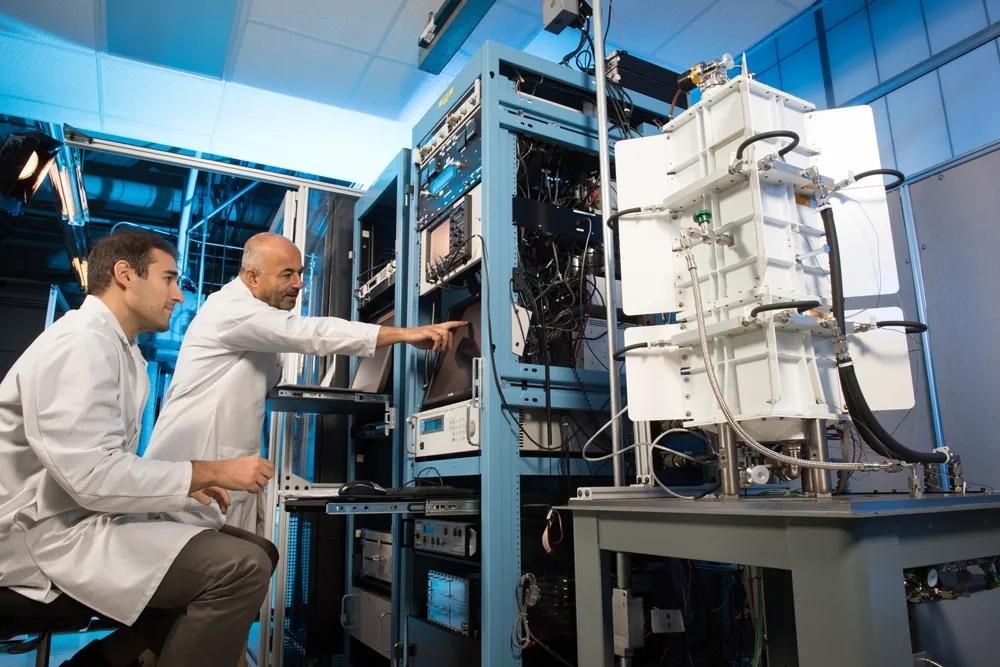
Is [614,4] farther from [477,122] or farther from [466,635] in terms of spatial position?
[466,635]

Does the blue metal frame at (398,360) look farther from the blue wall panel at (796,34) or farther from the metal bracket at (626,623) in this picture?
the blue wall panel at (796,34)

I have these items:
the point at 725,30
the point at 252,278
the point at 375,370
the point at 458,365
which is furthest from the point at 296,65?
the point at 458,365

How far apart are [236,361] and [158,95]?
103 inches

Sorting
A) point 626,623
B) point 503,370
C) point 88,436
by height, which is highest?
point 503,370

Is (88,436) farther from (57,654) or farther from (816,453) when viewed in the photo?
(57,654)

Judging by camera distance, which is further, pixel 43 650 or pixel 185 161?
pixel 185 161

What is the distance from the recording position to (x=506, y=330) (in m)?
1.91

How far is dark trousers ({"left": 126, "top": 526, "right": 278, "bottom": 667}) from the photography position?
135 cm

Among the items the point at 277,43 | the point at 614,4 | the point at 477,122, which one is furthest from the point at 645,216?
the point at 277,43

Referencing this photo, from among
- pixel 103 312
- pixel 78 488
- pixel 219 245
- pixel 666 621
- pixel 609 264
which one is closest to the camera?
pixel 78 488

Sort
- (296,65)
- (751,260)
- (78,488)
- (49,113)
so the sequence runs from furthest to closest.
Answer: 1. (49,113)
2. (296,65)
3. (751,260)
4. (78,488)

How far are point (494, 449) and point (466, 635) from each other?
1.91 ft

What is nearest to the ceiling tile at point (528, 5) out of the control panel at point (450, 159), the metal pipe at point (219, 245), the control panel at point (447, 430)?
the control panel at point (450, 159)

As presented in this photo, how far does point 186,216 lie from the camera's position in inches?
225
